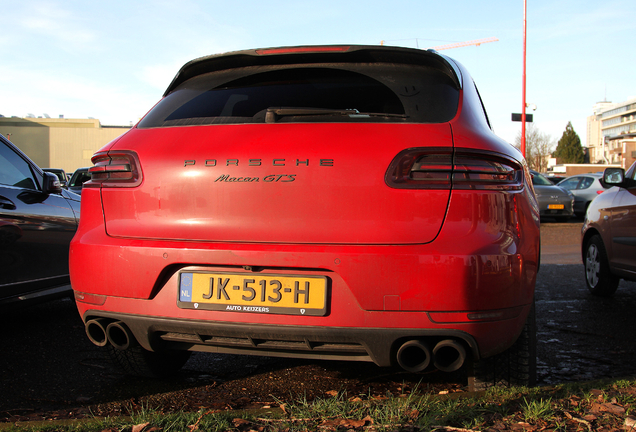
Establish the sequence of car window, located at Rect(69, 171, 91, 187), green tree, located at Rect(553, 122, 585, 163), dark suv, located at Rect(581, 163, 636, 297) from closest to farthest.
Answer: car window, located at Rect(69, 171, 91, 187) < dark suv, located at Rect(581, 163, 636, 297) < green tree, located at Rect(553, 122, 585, 163)

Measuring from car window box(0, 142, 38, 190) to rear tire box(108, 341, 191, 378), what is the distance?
6.31 ft

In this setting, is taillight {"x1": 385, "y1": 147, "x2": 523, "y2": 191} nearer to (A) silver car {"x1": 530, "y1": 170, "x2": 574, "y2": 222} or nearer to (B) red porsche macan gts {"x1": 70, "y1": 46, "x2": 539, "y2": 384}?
(B) red porsche macan gts {"x1": 70, "y1": 46, "x2": 539, "y2": 384}

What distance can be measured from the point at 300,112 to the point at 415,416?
4.35 feet

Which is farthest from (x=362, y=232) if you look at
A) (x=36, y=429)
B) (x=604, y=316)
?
(x=604, y=316)

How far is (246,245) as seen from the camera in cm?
216

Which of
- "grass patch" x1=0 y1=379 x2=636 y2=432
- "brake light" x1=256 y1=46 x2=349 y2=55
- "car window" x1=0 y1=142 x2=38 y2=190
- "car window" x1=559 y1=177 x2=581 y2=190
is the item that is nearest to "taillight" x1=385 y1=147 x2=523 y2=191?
"brake light" x1=256 y1=46 x2=349 y2=55

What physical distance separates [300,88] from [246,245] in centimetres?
79

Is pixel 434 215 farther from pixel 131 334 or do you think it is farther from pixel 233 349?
pixel 131 334

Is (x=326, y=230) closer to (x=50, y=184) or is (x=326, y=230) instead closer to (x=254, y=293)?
(x=254, y=293)

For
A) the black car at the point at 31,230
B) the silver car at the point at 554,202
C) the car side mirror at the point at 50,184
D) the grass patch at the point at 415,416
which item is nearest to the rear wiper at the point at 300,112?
the grass patch at the point at 415,416

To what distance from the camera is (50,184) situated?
14.3 ft

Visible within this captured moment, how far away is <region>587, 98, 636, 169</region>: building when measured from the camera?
108562 millimetres

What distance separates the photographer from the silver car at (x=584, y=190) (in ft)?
61.2

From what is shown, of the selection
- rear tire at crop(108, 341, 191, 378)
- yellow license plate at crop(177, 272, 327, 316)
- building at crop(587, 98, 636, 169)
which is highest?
building at crop(587, 98, 636, 169)
